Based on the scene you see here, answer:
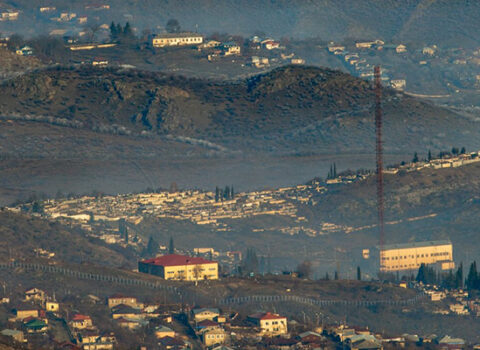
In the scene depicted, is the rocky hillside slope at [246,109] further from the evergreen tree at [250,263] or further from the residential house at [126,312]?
the residential house at [126,312]

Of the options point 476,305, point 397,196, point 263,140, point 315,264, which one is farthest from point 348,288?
point 263,140

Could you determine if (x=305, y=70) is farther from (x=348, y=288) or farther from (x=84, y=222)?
(x=348, y=288)

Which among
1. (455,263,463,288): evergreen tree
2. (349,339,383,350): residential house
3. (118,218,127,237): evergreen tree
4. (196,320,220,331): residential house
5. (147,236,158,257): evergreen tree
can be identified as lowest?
(349,339,383,350): residential house

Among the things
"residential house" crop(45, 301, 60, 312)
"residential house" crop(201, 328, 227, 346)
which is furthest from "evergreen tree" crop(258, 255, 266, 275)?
"residential house" crop(201, 328, 227, 346)

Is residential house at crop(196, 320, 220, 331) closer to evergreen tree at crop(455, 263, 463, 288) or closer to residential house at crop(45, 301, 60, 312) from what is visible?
residential house at crop(45, 301, 60, 312)

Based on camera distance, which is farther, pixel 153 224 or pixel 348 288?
pixel 153 224

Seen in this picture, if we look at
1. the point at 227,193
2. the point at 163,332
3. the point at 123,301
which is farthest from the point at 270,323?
the point at 227,193
